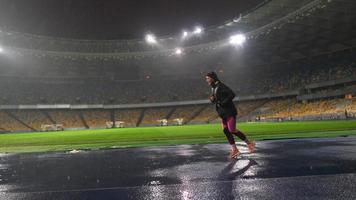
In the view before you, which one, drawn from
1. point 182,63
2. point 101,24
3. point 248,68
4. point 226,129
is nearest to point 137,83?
point 182,63

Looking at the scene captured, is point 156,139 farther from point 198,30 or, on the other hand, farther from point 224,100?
point 198,30

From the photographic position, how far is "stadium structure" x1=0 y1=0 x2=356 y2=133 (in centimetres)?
4879

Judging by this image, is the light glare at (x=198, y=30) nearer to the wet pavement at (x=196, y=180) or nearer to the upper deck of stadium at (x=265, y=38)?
the upper deck of stadium at (x=265, y=38)

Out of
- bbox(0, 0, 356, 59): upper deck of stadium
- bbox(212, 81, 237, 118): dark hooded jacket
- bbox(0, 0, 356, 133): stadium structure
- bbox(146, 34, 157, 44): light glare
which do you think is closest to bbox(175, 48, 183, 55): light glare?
bbox(0, 0, 356, 133): stadium structure

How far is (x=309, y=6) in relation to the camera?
39781 mm

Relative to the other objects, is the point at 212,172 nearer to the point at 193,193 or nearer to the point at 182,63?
the point at 193,193

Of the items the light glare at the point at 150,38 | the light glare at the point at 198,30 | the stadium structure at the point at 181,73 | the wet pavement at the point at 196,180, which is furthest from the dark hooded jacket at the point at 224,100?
the light glare at the point at 150,38

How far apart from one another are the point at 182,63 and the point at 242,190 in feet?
217

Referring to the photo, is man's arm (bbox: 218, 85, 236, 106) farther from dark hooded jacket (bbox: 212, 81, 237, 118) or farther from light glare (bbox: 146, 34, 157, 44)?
light glare (bbox: 146, 34, 157, 44)

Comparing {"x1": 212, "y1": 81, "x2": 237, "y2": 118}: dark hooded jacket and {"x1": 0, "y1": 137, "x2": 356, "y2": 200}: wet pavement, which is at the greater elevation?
{"x1": 212, "y1": 81, "x2": 237, "y2": 118}: dark hooded jacket

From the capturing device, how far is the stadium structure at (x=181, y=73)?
48791mm

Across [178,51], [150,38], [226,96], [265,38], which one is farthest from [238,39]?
[226,96]

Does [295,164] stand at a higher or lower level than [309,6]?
lower

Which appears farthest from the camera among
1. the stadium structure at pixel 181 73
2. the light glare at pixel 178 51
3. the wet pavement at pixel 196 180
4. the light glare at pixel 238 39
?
the light glare at pixel 178 51
